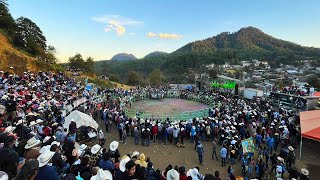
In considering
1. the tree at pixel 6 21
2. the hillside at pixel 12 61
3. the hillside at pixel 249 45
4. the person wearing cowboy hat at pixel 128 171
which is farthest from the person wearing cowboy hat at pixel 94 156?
the hillside at pixel 249 45

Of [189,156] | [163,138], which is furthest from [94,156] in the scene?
[163,138]

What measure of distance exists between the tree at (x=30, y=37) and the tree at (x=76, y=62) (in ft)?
25.5

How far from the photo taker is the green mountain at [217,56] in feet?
331

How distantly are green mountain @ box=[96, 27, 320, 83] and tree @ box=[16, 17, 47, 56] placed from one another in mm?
30878

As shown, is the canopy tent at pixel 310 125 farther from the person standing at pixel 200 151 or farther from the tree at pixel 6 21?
the tree at pixel 6 21

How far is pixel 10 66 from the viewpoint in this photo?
34.7 metres

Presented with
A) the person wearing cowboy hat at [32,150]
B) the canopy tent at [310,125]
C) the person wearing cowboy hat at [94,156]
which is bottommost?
the canopy tent at [310,125]

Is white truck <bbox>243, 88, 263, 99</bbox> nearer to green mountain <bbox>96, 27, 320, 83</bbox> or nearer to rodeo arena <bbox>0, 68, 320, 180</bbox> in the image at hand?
rodeo arena <bbox>0, 68, 320, 180</bbox>

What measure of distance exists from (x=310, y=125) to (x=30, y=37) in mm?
59998

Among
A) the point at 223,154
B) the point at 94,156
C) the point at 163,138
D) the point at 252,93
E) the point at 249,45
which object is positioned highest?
the point at 249,45

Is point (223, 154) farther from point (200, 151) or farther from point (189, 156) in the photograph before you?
point (189, 156)

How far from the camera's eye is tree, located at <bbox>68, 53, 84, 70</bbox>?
66.3m

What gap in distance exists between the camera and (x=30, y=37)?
57094 mm

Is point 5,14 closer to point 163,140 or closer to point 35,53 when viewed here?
point 35,53
